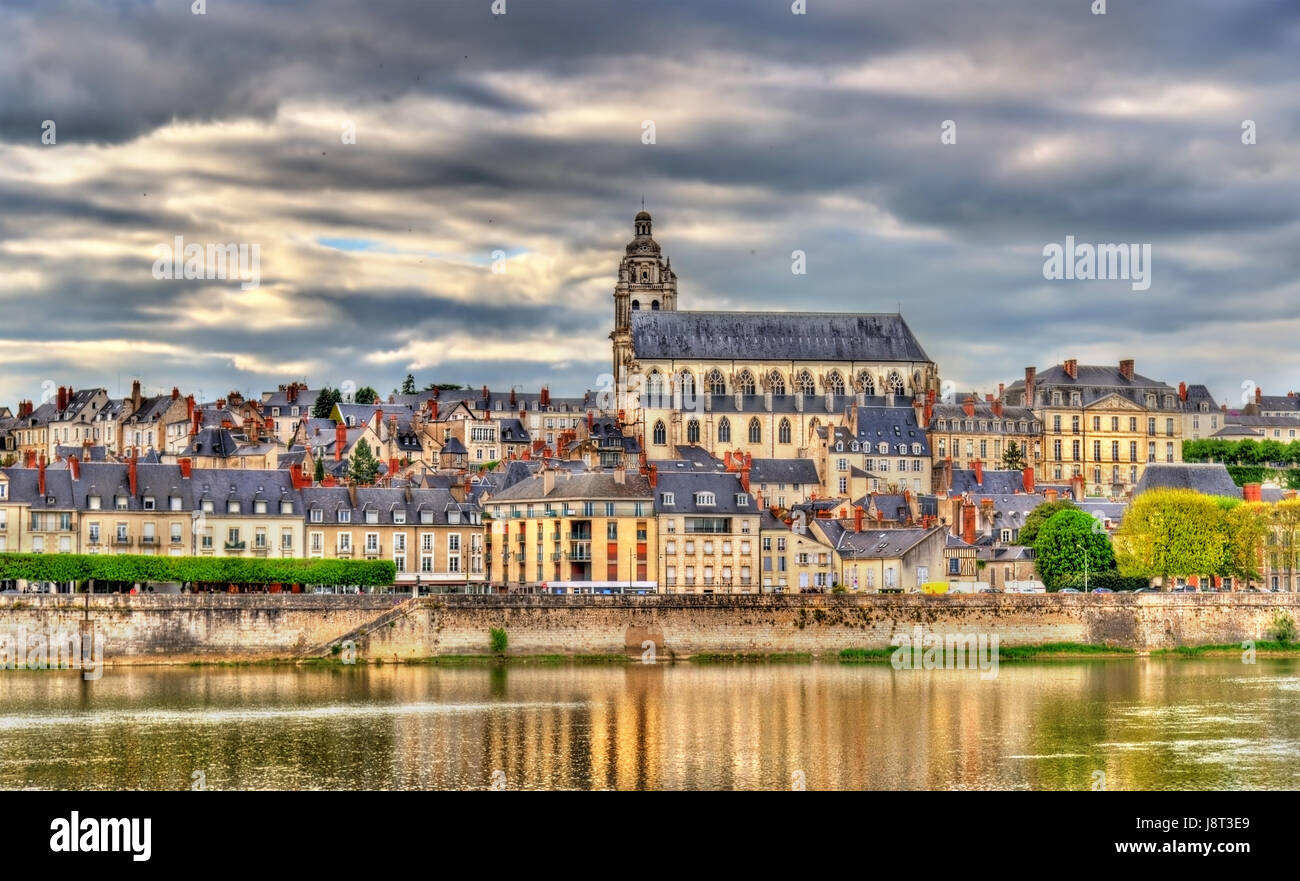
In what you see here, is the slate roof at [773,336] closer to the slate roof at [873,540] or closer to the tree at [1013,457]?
the tree at [1013,457]

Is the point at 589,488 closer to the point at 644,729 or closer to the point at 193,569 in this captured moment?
the point at 193,569

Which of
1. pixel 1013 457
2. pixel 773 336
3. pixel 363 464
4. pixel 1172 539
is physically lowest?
pixel 1172 539

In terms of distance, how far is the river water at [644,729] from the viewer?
34312 mm

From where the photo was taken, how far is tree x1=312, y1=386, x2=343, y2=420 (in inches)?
5241

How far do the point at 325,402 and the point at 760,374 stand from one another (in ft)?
111

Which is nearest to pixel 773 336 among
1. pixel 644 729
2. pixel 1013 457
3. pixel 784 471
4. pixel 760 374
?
pixel 760 374

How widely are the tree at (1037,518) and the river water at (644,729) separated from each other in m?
18.9

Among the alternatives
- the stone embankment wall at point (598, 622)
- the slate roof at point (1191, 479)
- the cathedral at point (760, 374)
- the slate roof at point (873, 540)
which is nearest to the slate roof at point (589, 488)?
the stone embankment wall at point (598, 622)

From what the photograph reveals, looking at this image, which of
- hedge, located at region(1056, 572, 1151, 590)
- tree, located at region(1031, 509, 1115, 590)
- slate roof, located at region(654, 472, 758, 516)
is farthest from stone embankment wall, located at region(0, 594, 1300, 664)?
slate roof, located at region(654, 472, 758, 516)

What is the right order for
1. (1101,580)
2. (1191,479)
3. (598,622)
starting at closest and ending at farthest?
(598,622)
(1101,580)
(1191,479)

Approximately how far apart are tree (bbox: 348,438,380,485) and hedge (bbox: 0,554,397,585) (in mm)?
25355

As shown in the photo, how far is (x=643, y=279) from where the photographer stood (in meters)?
148
